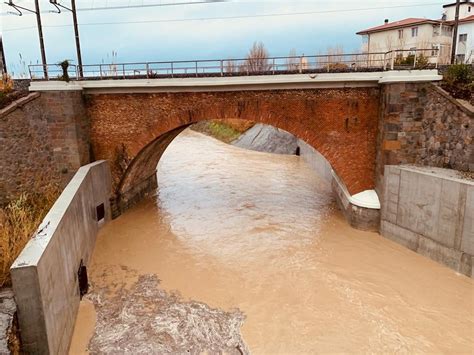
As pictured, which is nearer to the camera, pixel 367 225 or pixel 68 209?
pixel 68 209

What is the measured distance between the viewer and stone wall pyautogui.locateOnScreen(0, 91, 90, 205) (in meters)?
Result: 11.8

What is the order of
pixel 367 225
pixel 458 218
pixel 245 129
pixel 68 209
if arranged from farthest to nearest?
1. pixel 245 129
2. pixel 367 225
3. pixel 458 218
4. pixel 68 209

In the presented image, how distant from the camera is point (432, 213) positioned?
31.4 ft

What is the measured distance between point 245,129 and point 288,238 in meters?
22.6

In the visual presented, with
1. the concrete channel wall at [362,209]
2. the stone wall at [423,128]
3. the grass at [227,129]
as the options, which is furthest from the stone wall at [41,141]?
the grass at [227,129]

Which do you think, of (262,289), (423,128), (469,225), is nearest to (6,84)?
(262,289)

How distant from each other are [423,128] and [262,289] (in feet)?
22.8

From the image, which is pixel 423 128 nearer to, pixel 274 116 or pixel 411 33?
pixel 274 116

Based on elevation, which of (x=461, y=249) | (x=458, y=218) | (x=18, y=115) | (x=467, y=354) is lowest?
(x=467, y=354)

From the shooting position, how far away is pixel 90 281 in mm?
9469

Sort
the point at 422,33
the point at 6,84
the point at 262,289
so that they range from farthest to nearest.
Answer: the point at 422,33 < the point at 6,84 < the point at 262,289

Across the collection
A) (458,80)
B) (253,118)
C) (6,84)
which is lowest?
(253,118)

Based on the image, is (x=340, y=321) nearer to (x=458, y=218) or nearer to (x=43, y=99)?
(x=458, y=218)

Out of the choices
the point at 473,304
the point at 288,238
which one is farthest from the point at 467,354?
the point at 288,238
